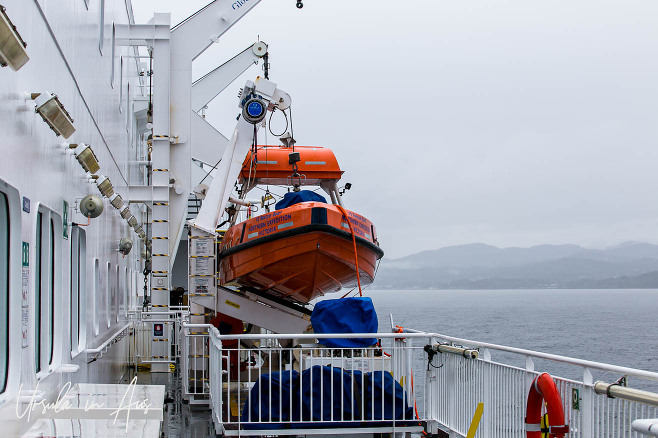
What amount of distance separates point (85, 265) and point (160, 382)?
4339mm

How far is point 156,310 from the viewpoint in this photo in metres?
13.1

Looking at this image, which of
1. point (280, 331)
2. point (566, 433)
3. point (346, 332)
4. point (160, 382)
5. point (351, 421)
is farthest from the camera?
point (160, 382)

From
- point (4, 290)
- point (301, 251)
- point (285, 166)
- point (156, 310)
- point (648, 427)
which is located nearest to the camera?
point (648, 427)

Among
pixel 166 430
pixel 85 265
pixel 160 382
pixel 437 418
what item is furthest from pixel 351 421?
pixel 160 382

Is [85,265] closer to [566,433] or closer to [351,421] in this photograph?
[351,421]

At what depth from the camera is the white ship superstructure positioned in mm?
4082

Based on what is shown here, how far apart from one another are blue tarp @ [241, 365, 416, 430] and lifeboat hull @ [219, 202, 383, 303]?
2.23 meters

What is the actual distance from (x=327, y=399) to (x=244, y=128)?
480cm

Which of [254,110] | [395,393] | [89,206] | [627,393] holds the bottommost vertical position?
[395,393]

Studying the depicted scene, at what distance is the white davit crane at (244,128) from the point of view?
10.2 meters

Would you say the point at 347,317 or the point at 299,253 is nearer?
the point at 347,317

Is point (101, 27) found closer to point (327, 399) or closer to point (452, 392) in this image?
point (327, 399)

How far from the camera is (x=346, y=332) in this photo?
23.8ft

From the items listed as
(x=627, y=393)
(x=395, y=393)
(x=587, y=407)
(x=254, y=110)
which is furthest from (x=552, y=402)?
(x=254, y=110)
